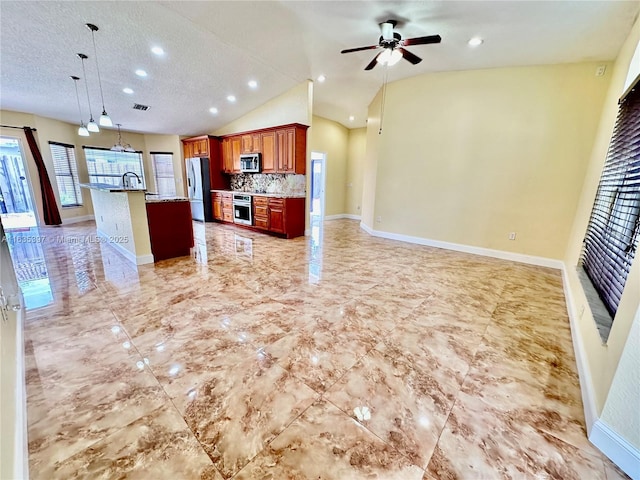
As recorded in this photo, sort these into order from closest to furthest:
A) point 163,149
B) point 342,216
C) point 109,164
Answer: point 109,164 → point 163,149 → point 342,216

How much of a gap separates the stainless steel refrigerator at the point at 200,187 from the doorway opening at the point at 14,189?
3.34 m

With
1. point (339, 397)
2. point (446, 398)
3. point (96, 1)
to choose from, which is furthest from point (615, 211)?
point (96, 1)

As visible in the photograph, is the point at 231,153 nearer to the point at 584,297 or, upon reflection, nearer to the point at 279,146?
the point at 279,146

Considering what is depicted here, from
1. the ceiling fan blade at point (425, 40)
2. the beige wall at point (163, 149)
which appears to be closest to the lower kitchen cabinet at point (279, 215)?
the ceiling fan blade at point (425, 40)

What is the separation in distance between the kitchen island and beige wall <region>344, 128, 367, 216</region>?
552 centimetres

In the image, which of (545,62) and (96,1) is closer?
(96,1)

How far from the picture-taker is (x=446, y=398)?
1551 millimetres

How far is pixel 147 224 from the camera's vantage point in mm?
3713

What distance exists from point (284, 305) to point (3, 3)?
14.8 ft

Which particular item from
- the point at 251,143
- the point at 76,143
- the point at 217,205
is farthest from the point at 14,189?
the point at 251,143

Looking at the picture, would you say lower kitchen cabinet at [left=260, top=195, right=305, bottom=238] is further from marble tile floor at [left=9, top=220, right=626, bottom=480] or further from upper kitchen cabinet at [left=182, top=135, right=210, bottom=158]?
upper kitchen cabinet at [left=182, top=135, right=210, bottom=158]

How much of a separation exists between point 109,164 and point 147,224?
5.50 m

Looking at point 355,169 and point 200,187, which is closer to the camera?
point 200,187

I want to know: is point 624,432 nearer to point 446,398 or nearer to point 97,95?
point 446,398
